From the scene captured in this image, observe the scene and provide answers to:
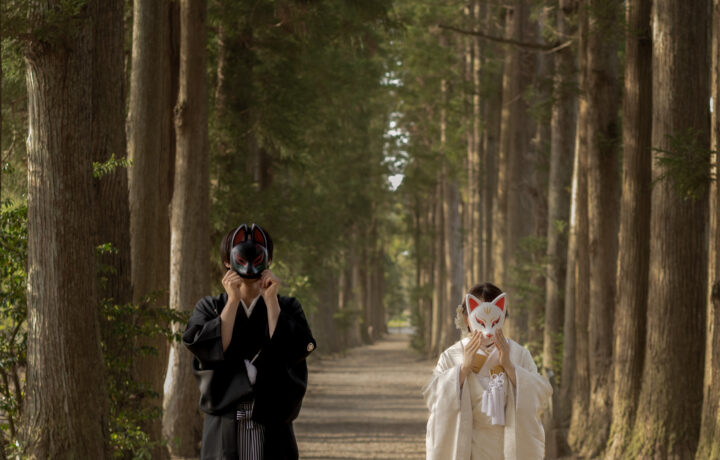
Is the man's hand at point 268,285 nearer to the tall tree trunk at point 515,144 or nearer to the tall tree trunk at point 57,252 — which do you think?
the tall tree trunk at point 57,252

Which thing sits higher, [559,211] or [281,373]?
[559,211]

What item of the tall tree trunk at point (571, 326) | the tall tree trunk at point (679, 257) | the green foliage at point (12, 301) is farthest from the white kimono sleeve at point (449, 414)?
the tall tree trunk at point (571, 326)

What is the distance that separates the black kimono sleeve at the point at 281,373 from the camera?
526 cm

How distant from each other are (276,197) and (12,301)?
13864 mm

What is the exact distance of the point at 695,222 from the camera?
37.6 feet

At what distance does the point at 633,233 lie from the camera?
12.9 m

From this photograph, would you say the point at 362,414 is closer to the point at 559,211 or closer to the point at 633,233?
the point at 559,211

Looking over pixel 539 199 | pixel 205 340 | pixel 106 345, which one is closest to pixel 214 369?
pixel 205 340

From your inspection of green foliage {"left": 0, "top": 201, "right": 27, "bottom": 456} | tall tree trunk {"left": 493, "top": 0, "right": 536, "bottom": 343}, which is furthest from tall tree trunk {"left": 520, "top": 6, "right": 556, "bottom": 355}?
green foliage {"left": 0, "top": 201, "right": 27, "bottom": 456}

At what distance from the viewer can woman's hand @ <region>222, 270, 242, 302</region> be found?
5195 mm

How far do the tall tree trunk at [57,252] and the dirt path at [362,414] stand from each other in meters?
7.08

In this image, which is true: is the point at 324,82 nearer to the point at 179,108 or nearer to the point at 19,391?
the point at 179,108

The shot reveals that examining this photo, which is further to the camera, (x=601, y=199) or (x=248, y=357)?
(x=601, y=199)

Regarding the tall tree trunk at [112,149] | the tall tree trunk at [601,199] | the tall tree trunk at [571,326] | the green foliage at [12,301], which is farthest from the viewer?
the tall tree trunk at [571,326]
